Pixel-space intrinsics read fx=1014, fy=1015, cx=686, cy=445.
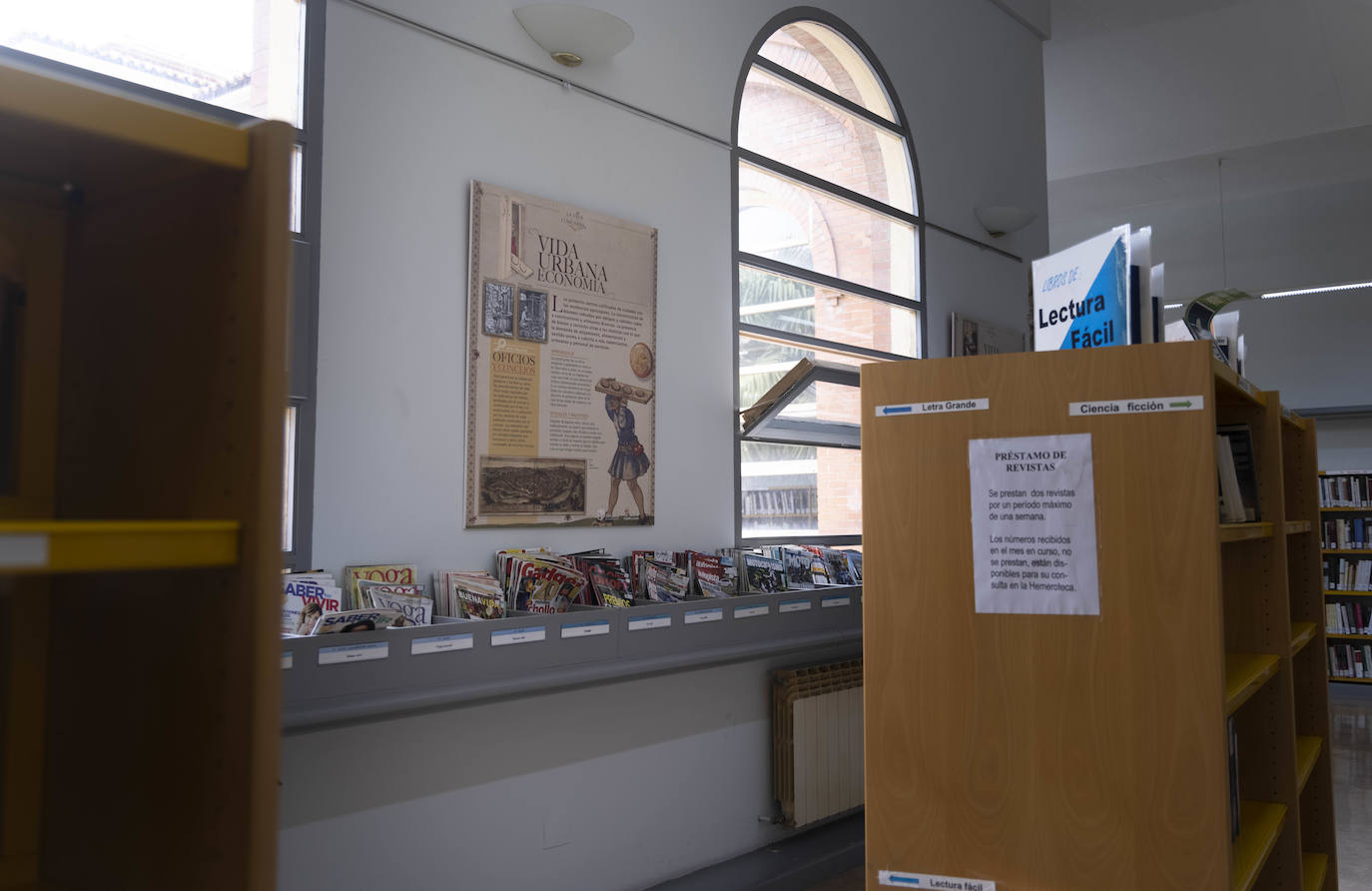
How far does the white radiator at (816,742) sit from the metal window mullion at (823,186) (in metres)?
2.26

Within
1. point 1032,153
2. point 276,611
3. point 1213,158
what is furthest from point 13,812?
point 1213,158

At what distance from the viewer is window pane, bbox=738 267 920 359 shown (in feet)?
15.2

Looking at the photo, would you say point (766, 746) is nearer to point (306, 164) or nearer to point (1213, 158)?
point (306, 164)

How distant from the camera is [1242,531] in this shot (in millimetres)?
2352

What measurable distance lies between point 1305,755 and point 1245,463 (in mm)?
1268

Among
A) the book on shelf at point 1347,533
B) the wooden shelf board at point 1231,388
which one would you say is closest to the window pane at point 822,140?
the wooden shelf board at point 1231,388

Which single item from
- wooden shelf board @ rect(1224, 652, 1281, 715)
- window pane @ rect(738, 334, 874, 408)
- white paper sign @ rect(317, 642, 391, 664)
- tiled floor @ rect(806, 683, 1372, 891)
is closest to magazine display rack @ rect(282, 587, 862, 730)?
white paper sign @ rect(317, 642, 391, 664)

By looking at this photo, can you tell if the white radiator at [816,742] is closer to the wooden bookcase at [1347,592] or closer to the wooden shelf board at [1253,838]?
the wooden shelf board at [1253,838]

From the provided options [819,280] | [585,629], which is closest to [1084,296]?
[585,629]

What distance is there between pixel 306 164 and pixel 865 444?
1.82m

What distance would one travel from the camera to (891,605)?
2.29 meters

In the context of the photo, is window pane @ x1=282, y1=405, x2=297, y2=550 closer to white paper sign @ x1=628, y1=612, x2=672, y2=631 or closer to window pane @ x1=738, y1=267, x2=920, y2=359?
white paper sign @ x1=628, y1=612, x2=672, y2=631

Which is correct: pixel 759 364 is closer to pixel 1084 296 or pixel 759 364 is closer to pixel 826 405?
pixel 826 405

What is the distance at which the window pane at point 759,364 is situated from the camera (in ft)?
14.8
